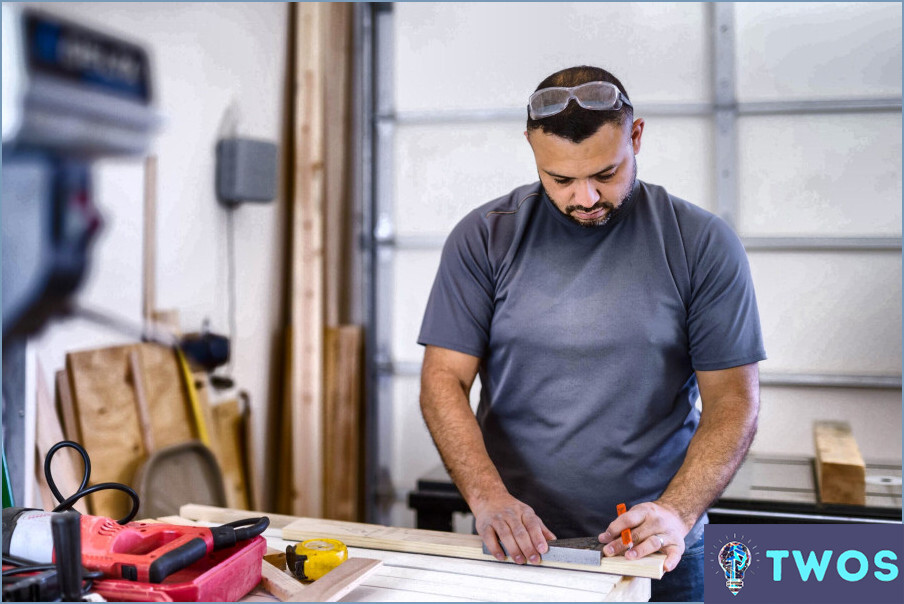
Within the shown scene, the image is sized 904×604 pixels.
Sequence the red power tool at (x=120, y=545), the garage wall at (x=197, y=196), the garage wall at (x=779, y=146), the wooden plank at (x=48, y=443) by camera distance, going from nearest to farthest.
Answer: the red power tool at (x=120, y=545)
the wooden plank at (x=48, y=443)
the garage wall at (x=197, y=196)
the garage wall at (x=779, y=146)

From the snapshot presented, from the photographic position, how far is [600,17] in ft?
12.0

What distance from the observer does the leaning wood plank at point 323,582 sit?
1121 mm

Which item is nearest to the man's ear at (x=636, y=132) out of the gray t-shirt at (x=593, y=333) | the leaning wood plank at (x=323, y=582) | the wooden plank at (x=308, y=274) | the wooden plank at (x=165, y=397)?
the gray t-shirt at (x=593, y=333)

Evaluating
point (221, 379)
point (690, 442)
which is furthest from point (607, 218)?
point (221, 379)

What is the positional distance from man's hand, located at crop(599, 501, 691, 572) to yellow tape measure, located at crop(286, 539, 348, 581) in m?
0.42

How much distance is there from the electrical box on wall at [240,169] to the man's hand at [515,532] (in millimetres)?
1921

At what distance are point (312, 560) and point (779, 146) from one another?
293cm

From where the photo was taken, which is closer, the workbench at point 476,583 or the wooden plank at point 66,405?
the workbench at point 476,583

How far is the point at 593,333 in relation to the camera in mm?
1580

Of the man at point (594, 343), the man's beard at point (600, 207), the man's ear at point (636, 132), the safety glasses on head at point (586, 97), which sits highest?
the safety glasses on head at point (586, 97)

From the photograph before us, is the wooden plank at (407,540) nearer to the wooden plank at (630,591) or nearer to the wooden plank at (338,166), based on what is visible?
the wooden plank at (630,591)

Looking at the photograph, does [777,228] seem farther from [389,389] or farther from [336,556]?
[336,556]

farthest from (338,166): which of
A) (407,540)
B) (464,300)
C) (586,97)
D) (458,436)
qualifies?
(407,540)

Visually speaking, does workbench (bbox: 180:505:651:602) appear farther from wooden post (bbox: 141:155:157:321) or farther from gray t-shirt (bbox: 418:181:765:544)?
wooden post (bbox: 141:155:157:321)
